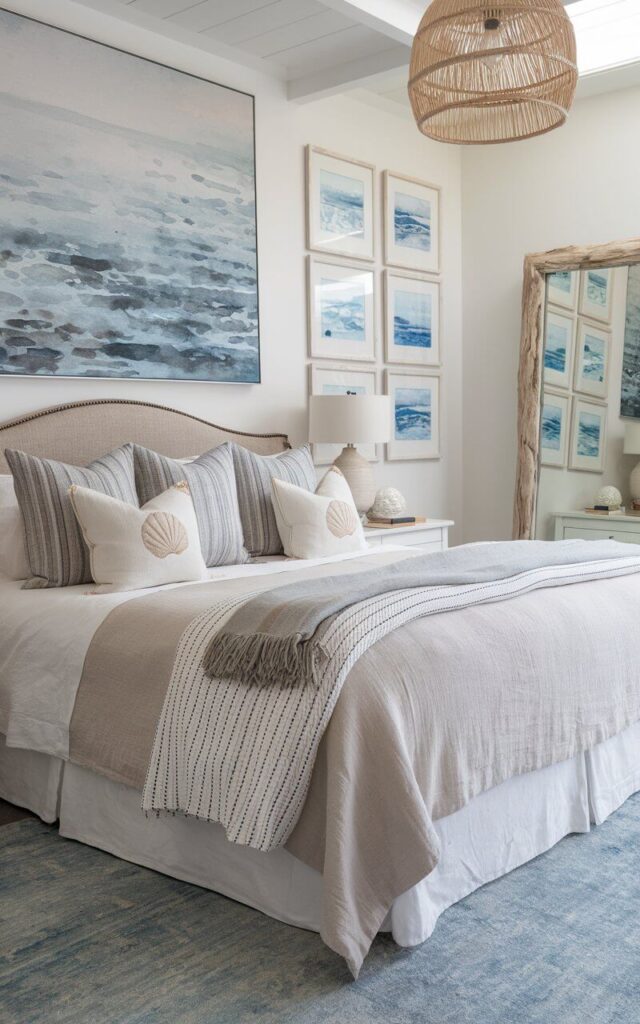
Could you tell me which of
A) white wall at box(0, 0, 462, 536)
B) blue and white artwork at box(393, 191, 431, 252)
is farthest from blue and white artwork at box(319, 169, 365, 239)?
blue and white artwork at box(393, 191, 431, 252)

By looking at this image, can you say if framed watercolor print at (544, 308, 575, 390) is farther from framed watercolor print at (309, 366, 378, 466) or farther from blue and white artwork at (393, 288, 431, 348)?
framed watercolor print at (309, 366, 378, 466)

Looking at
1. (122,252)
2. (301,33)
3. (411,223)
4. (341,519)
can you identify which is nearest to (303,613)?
(341,519)

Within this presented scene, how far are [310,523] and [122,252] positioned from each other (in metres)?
1.35

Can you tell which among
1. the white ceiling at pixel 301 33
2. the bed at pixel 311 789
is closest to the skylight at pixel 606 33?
the white ceiling at pixel 301 33

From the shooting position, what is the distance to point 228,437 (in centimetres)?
425

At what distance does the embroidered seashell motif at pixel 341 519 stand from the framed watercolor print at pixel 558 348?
1912 mm

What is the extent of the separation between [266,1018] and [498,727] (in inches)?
32.8

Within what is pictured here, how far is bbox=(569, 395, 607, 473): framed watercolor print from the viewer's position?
4.86 meters

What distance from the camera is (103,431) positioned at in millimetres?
3725

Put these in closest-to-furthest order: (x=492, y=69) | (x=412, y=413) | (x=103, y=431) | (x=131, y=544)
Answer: (x=492, y=69)
(x=131, y=544)
(x=103, y=431)
(x=412, y=413)

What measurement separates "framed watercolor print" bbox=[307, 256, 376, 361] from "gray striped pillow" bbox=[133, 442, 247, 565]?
150cm

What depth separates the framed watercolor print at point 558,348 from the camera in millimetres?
4984

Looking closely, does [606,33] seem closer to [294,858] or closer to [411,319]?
[411,319]

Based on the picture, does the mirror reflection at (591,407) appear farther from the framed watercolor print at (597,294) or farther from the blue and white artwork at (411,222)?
the blue and white artwork at (411,222)
